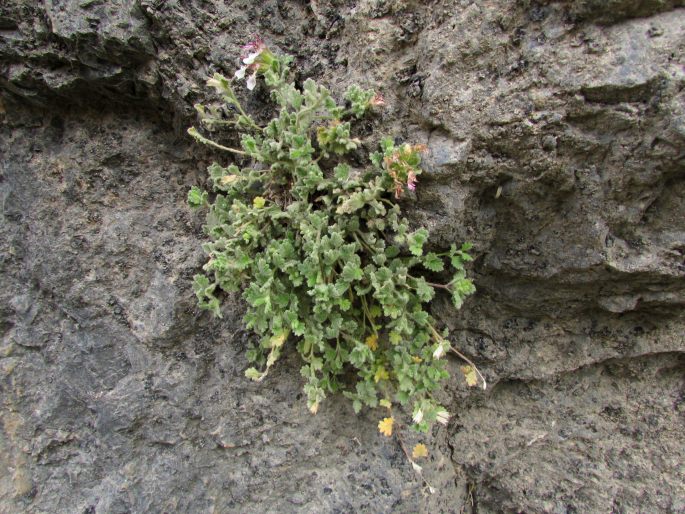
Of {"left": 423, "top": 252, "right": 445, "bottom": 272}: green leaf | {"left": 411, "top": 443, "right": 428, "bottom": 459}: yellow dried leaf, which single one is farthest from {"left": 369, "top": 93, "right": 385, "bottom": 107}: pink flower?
{"left": 411, "top": 443, "right": 428, "bottom": 459}: yellow dried leaf

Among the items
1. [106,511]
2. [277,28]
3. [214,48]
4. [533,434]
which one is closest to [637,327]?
[533,434]

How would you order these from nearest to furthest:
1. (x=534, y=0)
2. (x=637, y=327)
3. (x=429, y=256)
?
(x=534, y=0) → (x=429, y=256) → (x=637, y=327)

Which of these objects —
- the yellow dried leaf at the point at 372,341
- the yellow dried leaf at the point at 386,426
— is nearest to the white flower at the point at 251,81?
the yellow dried leaf at the point at 372,341

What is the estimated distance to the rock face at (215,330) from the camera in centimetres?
232

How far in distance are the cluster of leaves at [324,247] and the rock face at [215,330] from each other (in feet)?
0.58

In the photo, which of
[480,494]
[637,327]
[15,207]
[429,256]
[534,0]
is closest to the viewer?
[534,0]

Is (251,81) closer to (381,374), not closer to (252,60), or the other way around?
(252,60)

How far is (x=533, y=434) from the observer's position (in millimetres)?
2711

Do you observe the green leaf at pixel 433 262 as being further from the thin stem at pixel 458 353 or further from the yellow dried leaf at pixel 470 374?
the yellow dried leaf at pixel 470 374

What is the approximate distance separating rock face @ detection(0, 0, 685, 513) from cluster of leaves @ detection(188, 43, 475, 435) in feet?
0.58

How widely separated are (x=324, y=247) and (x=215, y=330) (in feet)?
3.10

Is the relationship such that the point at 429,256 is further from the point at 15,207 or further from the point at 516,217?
the point at 15,207

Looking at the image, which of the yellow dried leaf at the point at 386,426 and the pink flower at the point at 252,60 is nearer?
the pink flower at the point at 252,60

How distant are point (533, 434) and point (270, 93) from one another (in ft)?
8.01
